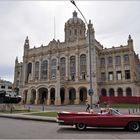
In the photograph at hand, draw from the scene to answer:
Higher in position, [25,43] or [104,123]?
[25,43]

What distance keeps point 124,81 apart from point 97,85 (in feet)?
24.3

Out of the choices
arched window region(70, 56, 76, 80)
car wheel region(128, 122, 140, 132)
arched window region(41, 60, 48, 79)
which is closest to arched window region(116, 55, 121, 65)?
arched window region(70, 56, 76, 80)

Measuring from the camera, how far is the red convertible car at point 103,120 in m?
12.6

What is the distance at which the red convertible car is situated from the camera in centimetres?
1258

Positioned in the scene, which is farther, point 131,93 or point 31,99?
point 31,99

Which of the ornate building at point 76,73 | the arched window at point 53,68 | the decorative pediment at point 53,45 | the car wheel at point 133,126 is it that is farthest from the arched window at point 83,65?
the car wheel at point 133,126

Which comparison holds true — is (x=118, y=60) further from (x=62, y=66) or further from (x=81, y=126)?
(x=81, y=126)

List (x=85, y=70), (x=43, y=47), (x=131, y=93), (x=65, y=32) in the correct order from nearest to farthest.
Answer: (x=131, y=93)
(x=85, y=70)
(x=43, y=47)
(x=65, y=32)

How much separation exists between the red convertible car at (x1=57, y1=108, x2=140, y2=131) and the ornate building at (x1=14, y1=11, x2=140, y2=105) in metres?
40.7

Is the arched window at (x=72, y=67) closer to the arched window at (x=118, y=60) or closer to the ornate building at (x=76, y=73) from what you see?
the ornate building at (x=76, y=73)

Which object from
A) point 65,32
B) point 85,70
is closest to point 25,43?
point 65,32

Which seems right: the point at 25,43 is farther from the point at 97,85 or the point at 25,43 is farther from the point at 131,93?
the point at 131,93

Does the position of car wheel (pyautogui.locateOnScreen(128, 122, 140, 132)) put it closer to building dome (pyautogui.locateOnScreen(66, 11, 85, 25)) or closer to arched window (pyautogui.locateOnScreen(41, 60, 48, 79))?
arched window (pyautogui.locateOnScreen(41, 60, 48, 79))

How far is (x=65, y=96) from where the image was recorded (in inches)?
2277
